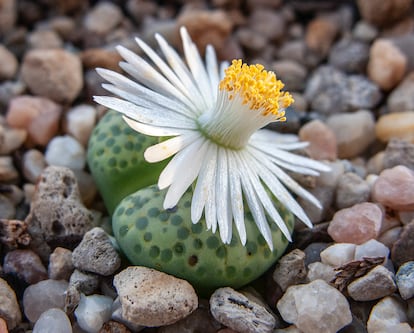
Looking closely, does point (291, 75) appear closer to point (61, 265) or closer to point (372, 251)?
point (372, 251)

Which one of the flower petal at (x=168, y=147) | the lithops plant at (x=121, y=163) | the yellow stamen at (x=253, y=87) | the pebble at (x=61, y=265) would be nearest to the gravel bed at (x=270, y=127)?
the pebble at (x=61, y=265)

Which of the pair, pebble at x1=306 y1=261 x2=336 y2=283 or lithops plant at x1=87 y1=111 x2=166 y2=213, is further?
lithops plant at x1=87 y1=111 x2=166 y2=213

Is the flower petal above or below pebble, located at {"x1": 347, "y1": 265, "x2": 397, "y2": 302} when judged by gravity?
above

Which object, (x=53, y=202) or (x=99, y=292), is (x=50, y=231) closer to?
(x=53, y=202)

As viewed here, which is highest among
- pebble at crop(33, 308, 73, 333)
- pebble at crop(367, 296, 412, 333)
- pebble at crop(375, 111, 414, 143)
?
pebble at crop(33, 308, 73, 333)

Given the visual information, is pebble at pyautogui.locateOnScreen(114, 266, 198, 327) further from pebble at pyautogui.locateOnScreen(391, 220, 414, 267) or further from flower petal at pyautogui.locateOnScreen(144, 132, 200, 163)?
pebble at pyautogui.locateOnScreen(391, 220, 414, 267)

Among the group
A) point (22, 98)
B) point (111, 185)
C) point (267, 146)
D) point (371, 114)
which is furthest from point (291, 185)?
point (22, 98)

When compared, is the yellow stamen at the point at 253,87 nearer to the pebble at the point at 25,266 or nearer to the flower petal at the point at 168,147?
the flower petal at the point at 168,147

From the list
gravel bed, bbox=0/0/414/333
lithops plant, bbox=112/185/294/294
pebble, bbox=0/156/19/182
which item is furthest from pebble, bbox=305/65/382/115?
pebble, bbox=0/156/19/182
